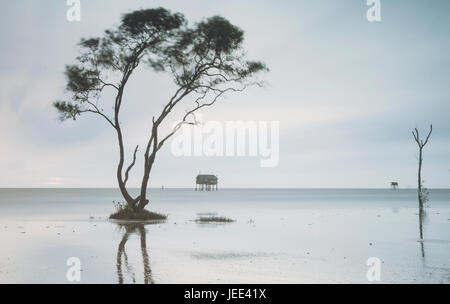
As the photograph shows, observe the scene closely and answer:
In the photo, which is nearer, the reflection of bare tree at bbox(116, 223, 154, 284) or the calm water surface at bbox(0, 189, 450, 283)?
the reflection of bare tree at bbox(116, 223, 154, 284)

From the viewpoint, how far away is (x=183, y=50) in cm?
3084

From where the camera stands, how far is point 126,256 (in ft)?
50.5

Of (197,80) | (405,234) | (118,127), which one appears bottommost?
(405,234)

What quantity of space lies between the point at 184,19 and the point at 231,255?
18296mm

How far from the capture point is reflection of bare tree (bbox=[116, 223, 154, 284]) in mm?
12008

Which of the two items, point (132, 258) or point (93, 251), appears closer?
point (132, 258)

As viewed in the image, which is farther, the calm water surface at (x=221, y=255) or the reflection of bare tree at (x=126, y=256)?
the calm water surface at (x=221, y=255)

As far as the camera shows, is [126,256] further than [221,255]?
No

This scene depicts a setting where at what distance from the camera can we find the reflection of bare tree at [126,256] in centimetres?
1201

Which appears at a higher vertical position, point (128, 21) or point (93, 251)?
point (128, 21)

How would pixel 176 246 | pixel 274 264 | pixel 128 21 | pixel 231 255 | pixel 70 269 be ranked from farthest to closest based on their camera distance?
pixel 128 21 → pixel 176 246 → pixel 231 255 → pixel 274 264 → pixel 70 269

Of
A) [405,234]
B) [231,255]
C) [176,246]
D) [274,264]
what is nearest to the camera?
[274,264]
